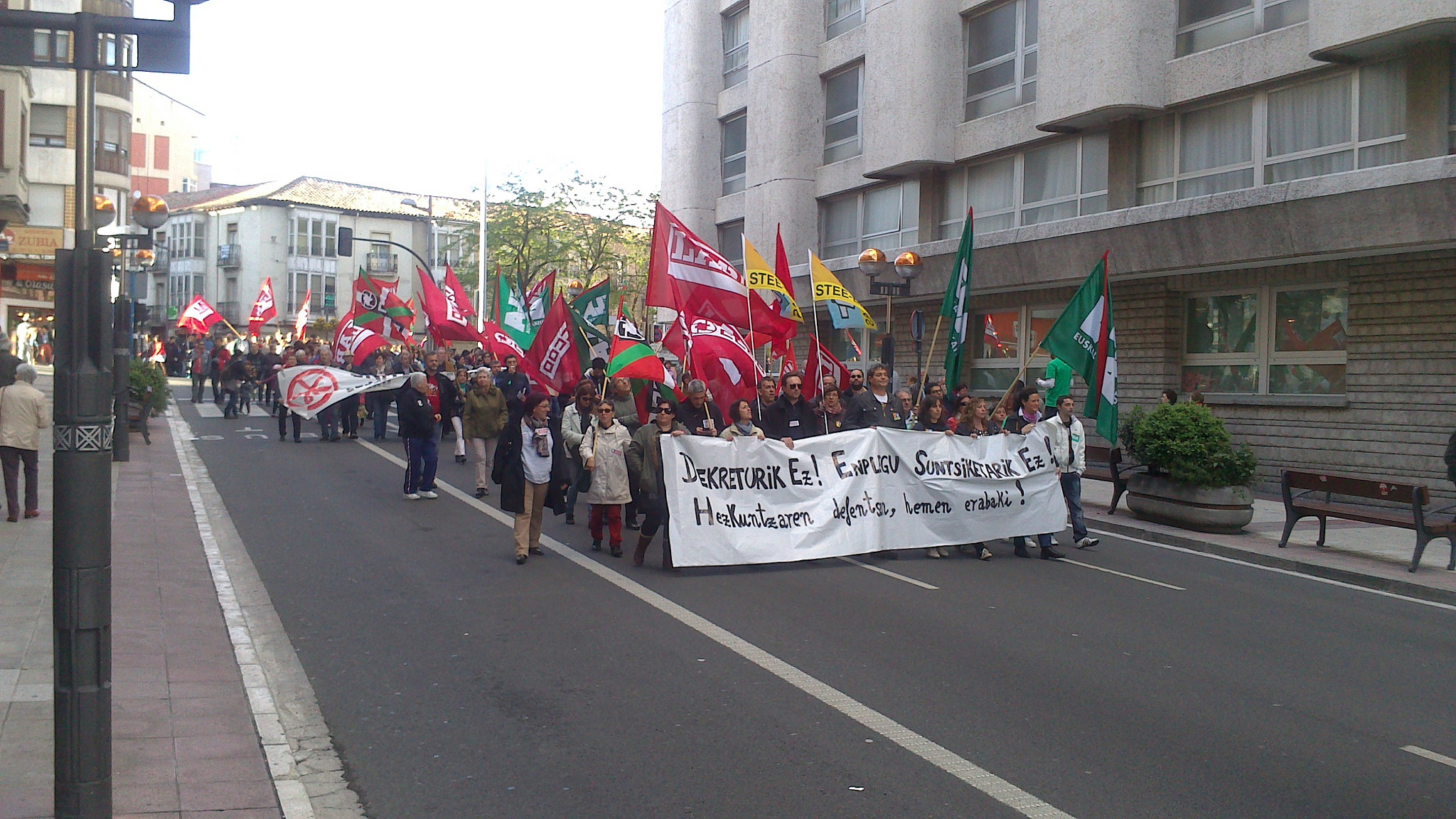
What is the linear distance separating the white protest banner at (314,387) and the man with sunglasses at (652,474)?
34.2ft

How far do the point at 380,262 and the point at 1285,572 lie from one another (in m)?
74.3

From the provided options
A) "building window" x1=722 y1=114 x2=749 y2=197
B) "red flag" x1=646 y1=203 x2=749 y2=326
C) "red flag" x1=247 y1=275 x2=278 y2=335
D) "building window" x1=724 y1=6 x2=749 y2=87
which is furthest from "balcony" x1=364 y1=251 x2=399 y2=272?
"red flag" x1=646 y1=203 x2=749 y2=326

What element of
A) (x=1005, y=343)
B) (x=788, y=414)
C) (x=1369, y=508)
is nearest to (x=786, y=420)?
(x=788, y=414)

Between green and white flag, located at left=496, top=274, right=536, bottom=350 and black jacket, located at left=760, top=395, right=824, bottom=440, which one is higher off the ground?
green and white flag, located at left=496, top=274, right=536, bottom=350

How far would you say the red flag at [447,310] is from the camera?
79.1 ft

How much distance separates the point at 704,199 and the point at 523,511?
25150mm

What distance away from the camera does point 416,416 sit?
14492 millimetres

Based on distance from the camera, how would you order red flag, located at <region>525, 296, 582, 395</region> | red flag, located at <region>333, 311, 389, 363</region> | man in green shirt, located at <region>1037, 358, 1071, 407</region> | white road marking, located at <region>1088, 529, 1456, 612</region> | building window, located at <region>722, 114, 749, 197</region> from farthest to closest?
building window, located at <region>722, 114, 749, 197</region> < red flag, located at <region>333, 311, 389, 363</region> < man in green shirt, located at <region>1037, 358, 1071, 407</region> < red flag, located at <region>525, 296, 582, 395</region> < white road marking, located at <region>1088, 529, 1456, 612</region>

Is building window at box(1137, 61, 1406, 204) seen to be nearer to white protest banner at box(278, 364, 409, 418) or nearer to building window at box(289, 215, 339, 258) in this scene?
white protest banner at box(278, 364, 409, 418)

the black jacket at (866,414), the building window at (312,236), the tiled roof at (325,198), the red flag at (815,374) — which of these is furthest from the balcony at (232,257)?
the black jacket at (866,414)

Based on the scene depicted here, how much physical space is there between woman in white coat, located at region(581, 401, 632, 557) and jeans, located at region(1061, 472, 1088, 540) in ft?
15.6

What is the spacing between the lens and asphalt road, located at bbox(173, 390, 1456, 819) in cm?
514

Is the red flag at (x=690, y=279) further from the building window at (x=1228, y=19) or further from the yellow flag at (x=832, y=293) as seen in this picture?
the building window at (x=1228, y=19)

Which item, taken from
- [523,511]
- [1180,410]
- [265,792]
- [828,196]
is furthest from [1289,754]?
[828,196]
